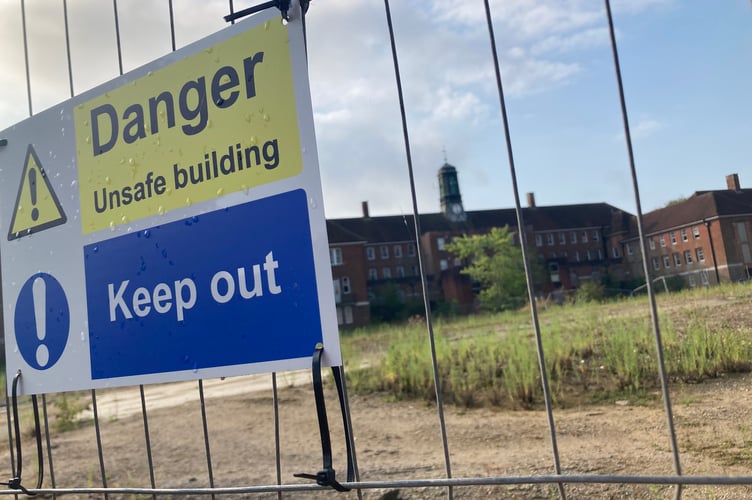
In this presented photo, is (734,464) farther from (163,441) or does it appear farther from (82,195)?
(163,441)

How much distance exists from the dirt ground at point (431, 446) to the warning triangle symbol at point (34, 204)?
1618 millimetres

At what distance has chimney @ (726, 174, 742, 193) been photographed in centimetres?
170

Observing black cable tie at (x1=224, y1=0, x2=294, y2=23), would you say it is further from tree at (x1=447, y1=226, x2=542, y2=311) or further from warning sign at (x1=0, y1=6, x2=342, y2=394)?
tree at (x1=447, y1=226, x2=542, y2=311)

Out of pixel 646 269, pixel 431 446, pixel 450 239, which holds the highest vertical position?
pixel 450 239

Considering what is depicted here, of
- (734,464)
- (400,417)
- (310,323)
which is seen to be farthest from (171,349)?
(400,417)

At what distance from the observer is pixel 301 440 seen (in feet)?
16.3

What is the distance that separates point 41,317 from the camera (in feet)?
7.97

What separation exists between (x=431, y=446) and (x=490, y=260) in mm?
45832

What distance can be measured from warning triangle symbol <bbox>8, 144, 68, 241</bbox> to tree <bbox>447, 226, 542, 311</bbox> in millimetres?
39053

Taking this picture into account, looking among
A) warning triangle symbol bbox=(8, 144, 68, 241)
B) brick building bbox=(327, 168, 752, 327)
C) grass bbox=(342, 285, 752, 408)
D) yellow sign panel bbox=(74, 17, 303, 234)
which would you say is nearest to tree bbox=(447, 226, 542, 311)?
brick building bbox=(327, 168, 752, 327)

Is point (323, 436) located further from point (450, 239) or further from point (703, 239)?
point (450, 239)

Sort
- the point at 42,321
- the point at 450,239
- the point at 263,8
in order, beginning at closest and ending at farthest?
the point at 263,8 → the point at 42,321 → the point at 450,239

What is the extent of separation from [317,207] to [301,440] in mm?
3587

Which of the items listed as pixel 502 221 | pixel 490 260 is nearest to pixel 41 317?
pixel 490 260
